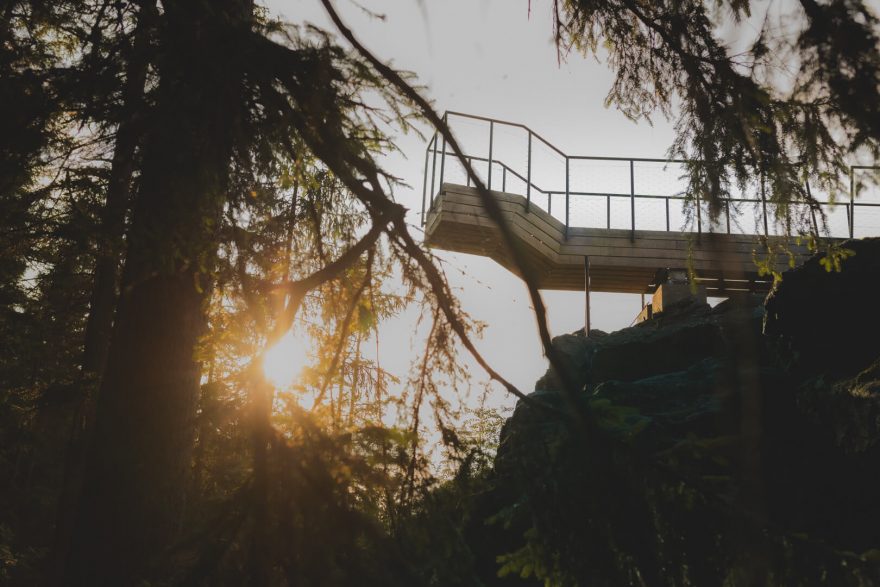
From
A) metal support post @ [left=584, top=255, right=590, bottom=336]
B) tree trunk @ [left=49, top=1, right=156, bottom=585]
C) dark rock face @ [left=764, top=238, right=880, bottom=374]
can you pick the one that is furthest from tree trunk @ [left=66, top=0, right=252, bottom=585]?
metal support post @ [left=584, top=255, right=590, bottom=336]

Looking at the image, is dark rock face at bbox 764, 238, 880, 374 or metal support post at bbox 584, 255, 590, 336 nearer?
dark rock face at bbox 764, 238, 880, 374

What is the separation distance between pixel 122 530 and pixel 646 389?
27.4ft

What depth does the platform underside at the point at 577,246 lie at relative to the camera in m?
12.5

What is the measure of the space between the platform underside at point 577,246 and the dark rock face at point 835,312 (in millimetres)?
3301

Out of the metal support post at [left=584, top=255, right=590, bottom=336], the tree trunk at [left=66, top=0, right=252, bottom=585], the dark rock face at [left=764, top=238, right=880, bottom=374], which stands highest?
the metal support post at [left=584, top=255, right=590, bottom=336]

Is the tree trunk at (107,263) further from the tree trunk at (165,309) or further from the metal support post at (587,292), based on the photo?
the metal support post at (587,292)

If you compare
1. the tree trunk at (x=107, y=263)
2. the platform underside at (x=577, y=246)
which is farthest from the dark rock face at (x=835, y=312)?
the tree trunk at (x=107, y=263)

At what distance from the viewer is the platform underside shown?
41.1 ft

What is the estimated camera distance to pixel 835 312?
8.54 m

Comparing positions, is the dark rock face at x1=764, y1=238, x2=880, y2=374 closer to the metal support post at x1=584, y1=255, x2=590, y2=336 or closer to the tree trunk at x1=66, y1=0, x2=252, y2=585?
the metal support post at x1=584, y1=255, x2=590, y2=336

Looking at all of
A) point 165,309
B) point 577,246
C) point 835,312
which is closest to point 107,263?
point 165,309

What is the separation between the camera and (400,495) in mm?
2830

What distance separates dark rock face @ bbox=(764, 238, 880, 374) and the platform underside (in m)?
3.30

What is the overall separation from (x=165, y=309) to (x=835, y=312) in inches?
346
